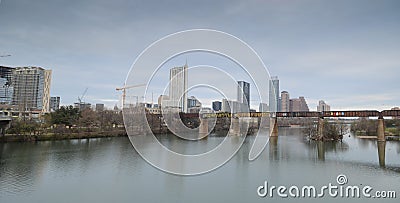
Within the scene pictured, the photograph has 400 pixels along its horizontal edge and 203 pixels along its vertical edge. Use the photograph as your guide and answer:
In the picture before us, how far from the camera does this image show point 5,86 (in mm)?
37688

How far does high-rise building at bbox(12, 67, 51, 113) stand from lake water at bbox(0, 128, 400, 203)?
34.7 metres

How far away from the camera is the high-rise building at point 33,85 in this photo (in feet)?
139

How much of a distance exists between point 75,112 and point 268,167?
15994 mm

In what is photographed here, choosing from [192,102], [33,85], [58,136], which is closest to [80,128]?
[58,136]

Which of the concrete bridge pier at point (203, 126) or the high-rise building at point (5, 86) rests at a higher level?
the high-rise building at point (5, 86)

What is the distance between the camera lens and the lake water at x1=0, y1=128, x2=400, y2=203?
6.61 metres

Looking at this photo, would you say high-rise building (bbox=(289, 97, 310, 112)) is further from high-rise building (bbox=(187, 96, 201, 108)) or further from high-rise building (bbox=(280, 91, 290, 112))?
high-rise building (bbox=(187, 96, 201, 108))

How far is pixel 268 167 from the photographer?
10.5 m

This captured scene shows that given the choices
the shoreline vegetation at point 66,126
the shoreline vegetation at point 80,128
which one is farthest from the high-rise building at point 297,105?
the shoreline vegetation at point 66,126

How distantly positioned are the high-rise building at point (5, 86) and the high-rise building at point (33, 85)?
0.93 meters

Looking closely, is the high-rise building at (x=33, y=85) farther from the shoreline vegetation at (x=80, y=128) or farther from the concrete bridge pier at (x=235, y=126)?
the concrete bridge pier at (x=235, y=126)

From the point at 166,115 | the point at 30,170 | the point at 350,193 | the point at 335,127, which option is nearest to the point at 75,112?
the point at 166,115

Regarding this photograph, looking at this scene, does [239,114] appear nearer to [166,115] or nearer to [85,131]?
[166,115]

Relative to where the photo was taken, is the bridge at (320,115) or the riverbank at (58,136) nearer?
the riverbank at (58,136)
